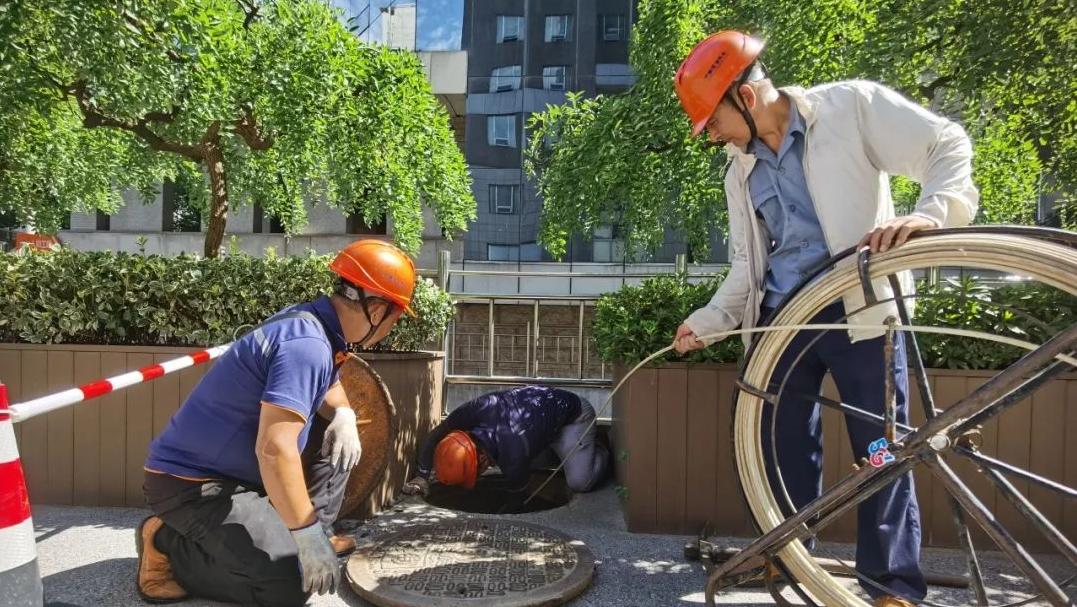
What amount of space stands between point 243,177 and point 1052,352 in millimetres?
7405

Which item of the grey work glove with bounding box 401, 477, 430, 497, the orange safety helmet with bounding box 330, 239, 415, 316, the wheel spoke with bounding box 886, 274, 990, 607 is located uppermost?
the orange safety helmet with bounding box 330, 239, 415, 316

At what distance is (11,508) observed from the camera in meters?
1.55

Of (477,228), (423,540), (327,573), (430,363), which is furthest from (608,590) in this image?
(477,228)

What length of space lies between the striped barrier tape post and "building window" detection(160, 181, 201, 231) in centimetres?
1850

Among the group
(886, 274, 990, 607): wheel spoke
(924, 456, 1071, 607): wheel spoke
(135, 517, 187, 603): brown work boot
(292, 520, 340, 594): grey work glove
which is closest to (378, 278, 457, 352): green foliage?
(135, 517, 187, 603): brown work boot

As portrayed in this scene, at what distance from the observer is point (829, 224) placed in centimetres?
210

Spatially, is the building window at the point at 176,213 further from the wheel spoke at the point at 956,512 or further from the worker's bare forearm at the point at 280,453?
the wheel spoke at the point at 956,512

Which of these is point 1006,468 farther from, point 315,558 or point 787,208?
point 315,558

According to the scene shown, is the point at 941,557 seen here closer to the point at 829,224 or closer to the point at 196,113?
the point at 829,224

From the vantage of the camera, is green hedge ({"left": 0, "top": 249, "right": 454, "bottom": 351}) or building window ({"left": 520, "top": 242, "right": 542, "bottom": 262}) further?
building window ({"left": 520, "top": 242, "right": 542, "bottom": 262})

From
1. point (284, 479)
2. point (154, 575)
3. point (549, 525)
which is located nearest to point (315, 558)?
point (284, 479)

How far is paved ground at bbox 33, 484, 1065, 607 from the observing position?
97.3 inches

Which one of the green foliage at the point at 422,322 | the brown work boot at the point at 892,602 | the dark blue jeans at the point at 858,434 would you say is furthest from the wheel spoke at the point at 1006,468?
the green foliage at the point at 422,322

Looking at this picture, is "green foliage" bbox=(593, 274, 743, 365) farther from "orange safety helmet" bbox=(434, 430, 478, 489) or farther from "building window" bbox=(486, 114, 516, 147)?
"building window" bbox=(486, 114, 516, 147)
